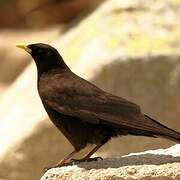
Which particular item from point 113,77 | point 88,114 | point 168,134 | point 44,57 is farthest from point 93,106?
point 113,77

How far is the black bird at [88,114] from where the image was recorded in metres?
6.01

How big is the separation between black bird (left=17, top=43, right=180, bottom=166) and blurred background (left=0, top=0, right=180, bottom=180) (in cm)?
243

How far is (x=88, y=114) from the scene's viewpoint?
6105mm

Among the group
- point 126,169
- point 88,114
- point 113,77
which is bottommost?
point 113,77

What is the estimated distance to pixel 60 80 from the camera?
6.38 m

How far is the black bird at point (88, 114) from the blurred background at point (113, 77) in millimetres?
2429

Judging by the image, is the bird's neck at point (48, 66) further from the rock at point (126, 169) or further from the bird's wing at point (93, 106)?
the rock at point (126, 169)

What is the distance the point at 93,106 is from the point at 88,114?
8 cm

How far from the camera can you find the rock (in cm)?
564

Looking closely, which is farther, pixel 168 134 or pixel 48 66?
pixel 48 66

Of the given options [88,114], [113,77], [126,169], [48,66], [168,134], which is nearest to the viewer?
[126,169]

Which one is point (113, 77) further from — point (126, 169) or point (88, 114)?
point (126, 169)

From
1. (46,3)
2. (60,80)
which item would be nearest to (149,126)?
(60,80)

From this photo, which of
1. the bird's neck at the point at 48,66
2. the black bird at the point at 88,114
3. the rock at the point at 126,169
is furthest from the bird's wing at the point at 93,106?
the bird's neck at the point at 48,66
